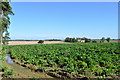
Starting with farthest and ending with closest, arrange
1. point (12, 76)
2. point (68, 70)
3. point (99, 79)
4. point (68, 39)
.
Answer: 1. point (68, 39)
2. point (68, 70)
3. point (12, 76)
4. point (99, 79)

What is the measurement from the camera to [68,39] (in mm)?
67625

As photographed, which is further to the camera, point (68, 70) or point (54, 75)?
point (68, 70)

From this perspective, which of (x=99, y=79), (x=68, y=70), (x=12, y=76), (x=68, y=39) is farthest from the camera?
(x=68, y=39)

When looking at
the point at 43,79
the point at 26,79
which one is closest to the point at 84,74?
the point at 43,79

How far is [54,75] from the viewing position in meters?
7.71

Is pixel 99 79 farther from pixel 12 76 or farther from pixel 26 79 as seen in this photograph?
pixel 12 76

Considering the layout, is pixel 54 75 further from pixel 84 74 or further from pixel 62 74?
pixel 84 74

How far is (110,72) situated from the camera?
7.82m

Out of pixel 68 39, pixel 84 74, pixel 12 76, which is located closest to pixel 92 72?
pixel 84 74

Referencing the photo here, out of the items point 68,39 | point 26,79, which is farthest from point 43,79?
point 68,39

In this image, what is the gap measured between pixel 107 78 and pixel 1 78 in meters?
4.70

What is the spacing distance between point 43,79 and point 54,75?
80 centimetres

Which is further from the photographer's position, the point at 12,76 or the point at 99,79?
the point at 12,76

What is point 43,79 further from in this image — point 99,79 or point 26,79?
point 99,79
